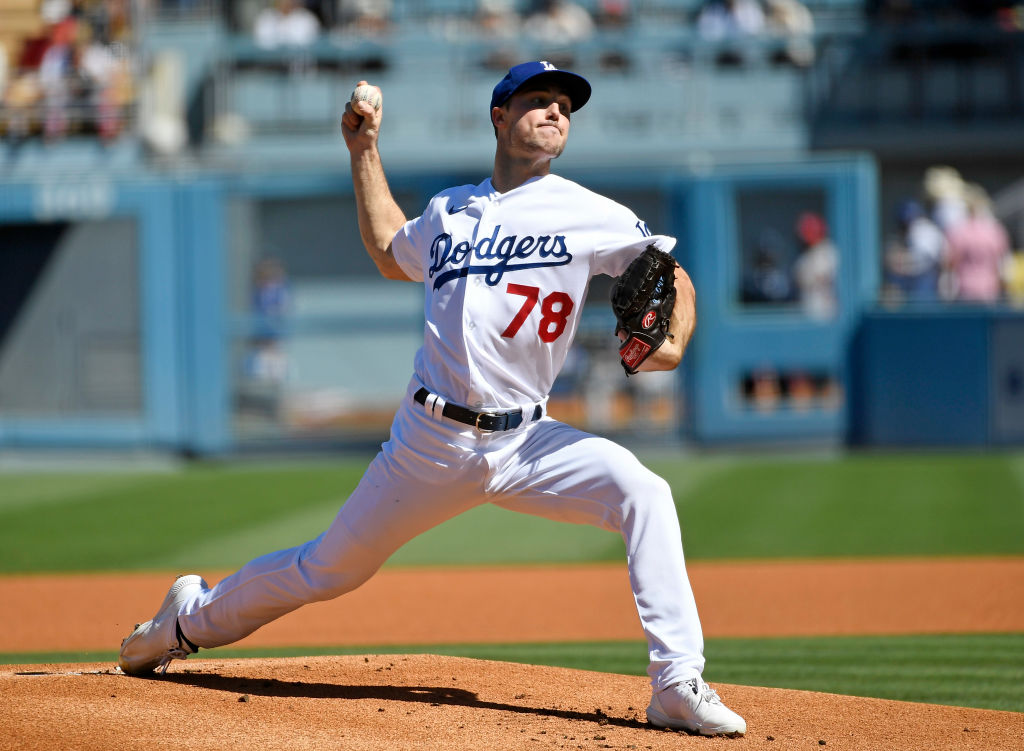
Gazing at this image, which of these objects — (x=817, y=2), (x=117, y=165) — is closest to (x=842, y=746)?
(x=117, y=165)

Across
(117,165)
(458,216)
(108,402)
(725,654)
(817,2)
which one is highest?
(817,2)

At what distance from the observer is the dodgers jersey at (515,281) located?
3.74 m

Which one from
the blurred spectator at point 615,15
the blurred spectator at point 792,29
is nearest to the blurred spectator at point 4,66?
the blurred spectator at point 615,15

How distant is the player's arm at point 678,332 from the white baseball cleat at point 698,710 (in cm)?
85

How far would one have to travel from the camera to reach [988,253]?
13.0m

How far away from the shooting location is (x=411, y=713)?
3.89 meters

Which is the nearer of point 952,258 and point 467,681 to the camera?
point 467,681

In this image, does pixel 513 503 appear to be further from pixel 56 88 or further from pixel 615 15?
pixel 615 15

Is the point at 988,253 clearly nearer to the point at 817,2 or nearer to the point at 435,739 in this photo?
the point at 817,2

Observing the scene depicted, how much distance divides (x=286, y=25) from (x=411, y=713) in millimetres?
15085

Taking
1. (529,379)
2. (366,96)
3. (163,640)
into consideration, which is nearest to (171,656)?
(163,640)

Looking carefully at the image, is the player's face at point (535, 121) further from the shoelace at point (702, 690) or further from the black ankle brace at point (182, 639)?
the black ankle brace at point (182, 639)

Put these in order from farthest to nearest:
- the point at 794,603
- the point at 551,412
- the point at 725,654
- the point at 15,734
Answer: the point at 551,412
the point at 794,603
the point at 725,654
the point at 15,734

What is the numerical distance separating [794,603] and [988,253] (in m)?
7.62
